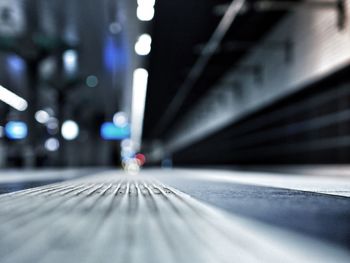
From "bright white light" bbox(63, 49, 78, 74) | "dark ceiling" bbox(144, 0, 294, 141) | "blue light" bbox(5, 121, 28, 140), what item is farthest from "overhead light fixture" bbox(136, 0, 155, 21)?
"blue light" bbox(5, 121, 28, 140)

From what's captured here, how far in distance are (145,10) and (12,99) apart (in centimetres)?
1964

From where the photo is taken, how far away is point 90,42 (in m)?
16.3

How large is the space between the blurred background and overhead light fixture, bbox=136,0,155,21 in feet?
0.12

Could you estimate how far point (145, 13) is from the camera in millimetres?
10125

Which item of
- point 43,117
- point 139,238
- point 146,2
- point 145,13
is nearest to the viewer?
point 139,238

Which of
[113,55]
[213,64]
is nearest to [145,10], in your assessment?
[213,64]

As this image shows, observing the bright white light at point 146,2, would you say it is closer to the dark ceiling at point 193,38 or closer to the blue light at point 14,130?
the dark ceiling at point 193,38

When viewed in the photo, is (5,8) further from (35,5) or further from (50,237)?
(50,237)

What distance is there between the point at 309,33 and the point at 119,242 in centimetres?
991

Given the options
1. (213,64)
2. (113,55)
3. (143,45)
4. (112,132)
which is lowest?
(143,45)

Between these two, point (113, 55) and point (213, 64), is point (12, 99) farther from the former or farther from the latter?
point (213, 64)

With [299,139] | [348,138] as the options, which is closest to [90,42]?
[299,139]

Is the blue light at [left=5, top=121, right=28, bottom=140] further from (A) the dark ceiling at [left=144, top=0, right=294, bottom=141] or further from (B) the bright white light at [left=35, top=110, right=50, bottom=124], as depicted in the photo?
(A) the dark ceiling at [left=144, top=0, right=294, bottom=141]

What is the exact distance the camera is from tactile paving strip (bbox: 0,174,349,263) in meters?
1.26
